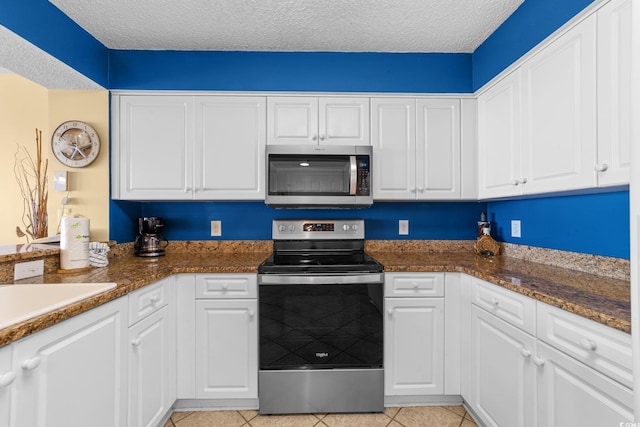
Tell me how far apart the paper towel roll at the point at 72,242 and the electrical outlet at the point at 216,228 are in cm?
88

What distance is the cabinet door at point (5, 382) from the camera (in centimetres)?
78

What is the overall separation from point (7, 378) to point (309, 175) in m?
1.63

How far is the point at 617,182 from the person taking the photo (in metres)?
1.14

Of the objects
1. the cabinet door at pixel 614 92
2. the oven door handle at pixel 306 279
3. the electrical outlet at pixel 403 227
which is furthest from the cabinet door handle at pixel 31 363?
the electrical outlet at pixel 403 227

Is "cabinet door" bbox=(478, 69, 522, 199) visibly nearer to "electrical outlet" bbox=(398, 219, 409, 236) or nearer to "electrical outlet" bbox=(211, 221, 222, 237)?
"electrical outlet" bbox=(398, 219, 409, 236)

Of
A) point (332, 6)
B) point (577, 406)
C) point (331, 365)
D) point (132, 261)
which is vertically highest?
point (332, 6)

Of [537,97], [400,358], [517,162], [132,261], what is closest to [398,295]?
[400,358]

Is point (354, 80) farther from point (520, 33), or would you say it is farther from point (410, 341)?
point (410, 341)

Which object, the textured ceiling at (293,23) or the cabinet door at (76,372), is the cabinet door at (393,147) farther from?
the cabinet door at (76,372)

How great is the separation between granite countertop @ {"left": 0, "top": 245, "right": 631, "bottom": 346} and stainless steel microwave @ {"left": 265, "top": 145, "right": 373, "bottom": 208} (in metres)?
0.49

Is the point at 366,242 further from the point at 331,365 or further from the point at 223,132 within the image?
the point at 223,132

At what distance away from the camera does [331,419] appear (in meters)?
1.73

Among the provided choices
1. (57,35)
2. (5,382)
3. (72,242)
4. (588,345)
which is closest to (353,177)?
(588,345)

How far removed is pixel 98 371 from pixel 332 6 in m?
2.13
